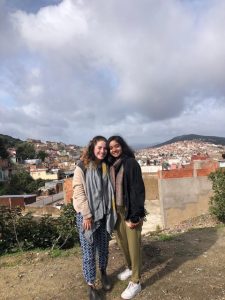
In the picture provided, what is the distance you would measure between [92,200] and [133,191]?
39 cm

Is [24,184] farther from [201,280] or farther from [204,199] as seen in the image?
[201,280]

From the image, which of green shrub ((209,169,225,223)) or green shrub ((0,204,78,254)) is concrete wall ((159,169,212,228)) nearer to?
green shrub ((209,169,225,223))

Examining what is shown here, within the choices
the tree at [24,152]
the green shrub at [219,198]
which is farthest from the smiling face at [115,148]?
the tree at [24,152]

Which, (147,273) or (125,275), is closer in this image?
(125,275)

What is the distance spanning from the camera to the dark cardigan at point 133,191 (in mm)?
3945

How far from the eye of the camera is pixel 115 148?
13.1ft

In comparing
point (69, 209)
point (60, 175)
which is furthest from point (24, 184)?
point (69, 209)

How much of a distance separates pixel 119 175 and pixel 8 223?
105 inches

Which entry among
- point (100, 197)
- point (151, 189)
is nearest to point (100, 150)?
point (100, 197)

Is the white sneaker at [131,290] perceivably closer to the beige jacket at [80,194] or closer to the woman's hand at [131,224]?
the woman's hand at [131,224]

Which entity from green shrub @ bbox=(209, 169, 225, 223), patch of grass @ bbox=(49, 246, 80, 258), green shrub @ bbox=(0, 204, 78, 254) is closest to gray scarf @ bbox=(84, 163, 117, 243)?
patch of grass @ bbox=(49, 246, 80, 258)

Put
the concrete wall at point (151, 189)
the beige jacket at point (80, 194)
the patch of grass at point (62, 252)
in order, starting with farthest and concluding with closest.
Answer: the concrete wall at point (151, 189), the patch of grass at point (62, 252), the beige jacket at point (80, 194)

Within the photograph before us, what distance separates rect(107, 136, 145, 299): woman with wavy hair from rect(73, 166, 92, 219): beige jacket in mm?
310

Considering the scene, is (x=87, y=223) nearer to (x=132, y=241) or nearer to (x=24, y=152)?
(x=132, y=241)
